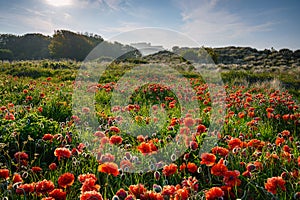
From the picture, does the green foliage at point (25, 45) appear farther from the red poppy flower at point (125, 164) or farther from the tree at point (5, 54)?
the red poppy flower at point (125, 164)

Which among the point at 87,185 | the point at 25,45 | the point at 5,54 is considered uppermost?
the point at 25,45

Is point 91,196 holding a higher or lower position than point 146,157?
higher

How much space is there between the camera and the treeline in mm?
34844

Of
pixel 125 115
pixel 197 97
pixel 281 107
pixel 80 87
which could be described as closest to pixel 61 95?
pixel 80 87

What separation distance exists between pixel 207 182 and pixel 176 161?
0.38 m

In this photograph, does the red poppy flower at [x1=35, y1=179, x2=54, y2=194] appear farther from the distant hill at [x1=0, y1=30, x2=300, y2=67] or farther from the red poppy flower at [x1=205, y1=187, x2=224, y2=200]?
the distant hill at [x1=0, y1=30, x2=300, y2=67]

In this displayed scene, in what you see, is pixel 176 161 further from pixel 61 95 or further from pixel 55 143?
pixel 61 95

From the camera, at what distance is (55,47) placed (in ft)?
114

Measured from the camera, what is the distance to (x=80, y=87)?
6.79m

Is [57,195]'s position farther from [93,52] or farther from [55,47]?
[93,52]

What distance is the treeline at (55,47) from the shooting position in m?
34.8

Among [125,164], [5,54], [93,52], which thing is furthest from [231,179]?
[5,54]

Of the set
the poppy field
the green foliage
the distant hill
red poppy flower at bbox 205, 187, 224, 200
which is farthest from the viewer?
the green foliage

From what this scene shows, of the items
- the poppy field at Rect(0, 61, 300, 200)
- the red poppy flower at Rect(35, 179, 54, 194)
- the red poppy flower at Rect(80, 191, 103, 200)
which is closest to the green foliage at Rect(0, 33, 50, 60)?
the poppy field at Rect(0, 61, 300, 200)
